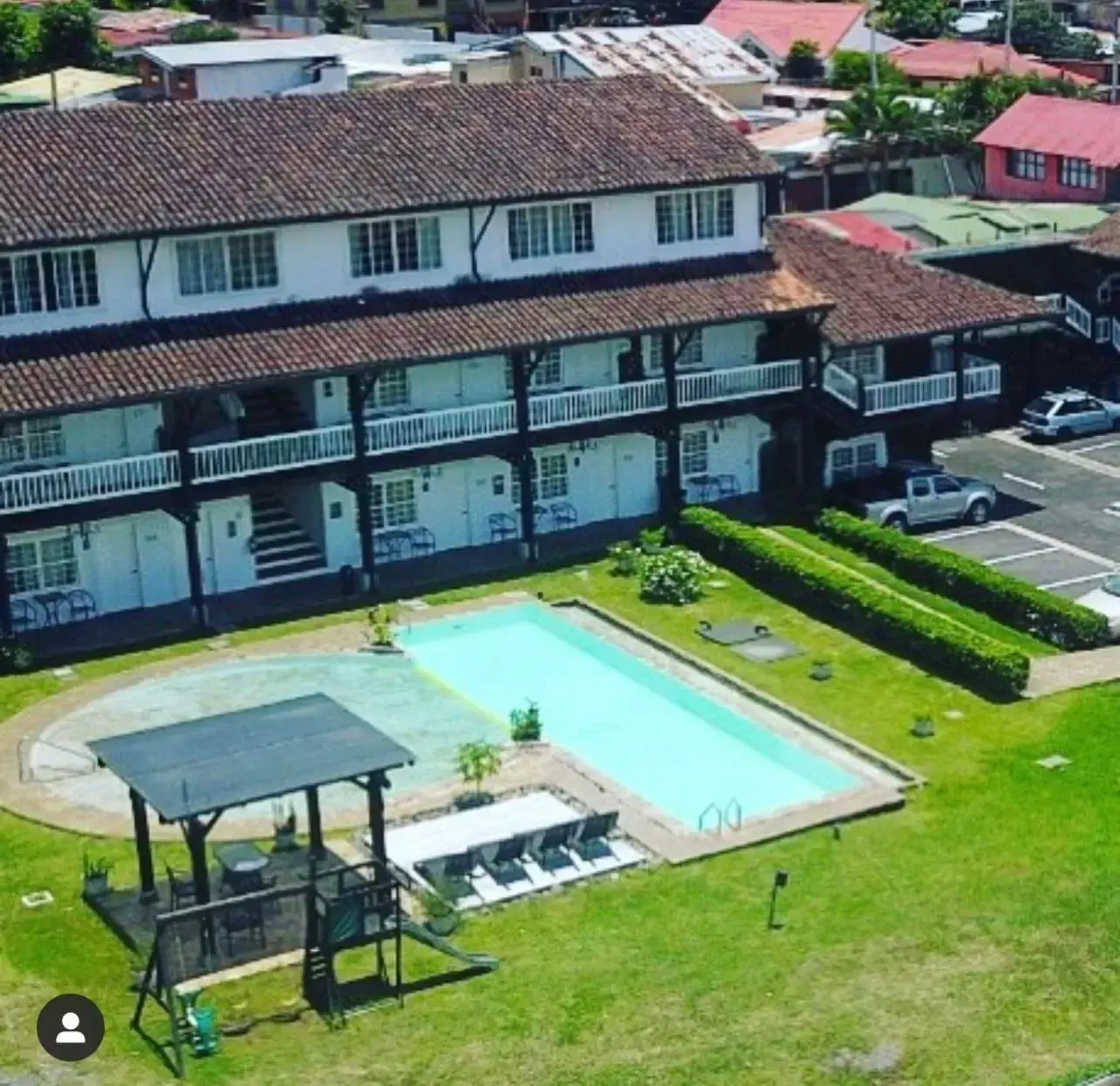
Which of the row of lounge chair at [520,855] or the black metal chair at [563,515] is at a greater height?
the row of lounge chair at [520,855]

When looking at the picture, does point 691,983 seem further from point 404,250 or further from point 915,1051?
point 404,250

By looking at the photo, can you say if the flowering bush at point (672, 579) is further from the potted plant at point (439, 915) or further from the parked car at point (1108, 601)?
the potted plant at point (439, 915)

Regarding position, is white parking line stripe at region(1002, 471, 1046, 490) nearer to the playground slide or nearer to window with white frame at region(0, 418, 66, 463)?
window with white frame at region(0, 418, 66, 463)

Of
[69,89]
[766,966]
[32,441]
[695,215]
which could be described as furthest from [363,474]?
[69,89]

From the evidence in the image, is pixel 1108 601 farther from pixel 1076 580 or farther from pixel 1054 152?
pixel 1054 152

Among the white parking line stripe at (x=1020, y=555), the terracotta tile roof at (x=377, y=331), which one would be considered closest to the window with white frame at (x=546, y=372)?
the terracotta tile roof at (x=377, y=331)
